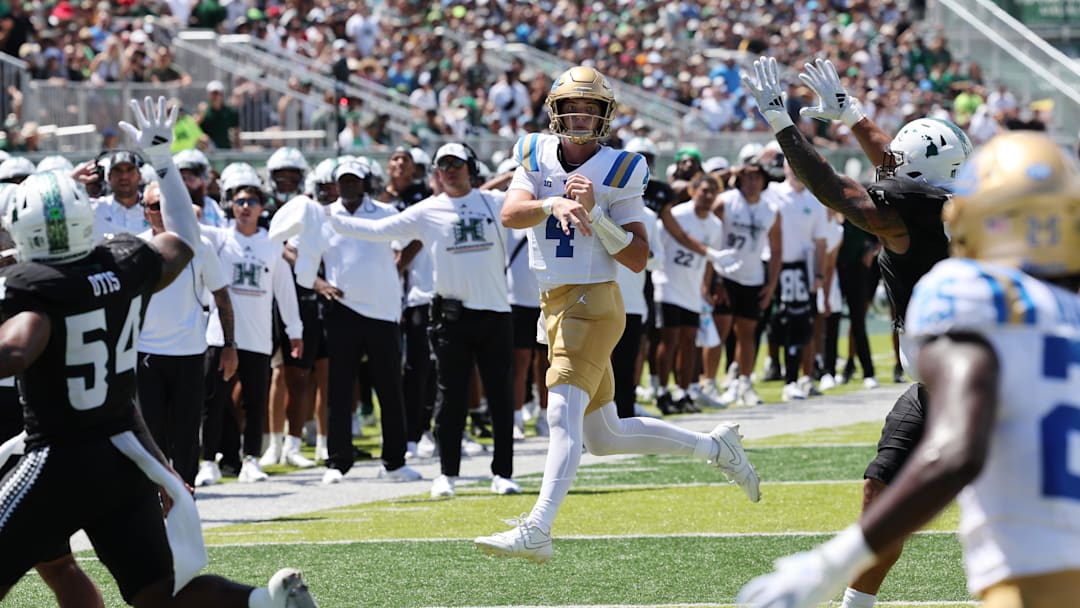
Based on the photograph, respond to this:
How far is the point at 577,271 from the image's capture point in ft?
21.4

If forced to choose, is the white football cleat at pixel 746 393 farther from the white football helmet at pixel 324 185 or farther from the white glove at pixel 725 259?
the white football helmet at pixel 324 185

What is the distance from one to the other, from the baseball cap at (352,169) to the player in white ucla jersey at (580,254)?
11.0 ft

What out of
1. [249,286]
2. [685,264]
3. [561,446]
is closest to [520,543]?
[561,446]

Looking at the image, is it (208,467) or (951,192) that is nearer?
(951,192)

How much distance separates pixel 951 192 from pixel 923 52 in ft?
82.4

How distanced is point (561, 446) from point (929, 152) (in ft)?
5.54

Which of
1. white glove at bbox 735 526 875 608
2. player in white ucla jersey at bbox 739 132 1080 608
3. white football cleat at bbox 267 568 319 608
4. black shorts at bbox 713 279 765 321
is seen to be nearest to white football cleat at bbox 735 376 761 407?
black shorts at bbox 713 279 765 321

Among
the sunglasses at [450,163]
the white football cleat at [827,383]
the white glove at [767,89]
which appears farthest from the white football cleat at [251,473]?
the white football cleat at [827,383]

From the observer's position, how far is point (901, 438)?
5.35 metres

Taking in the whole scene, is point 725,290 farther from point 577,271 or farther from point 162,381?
point 577,271

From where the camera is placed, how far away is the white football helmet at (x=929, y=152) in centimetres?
551

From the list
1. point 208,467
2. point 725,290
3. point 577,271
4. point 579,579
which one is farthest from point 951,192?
point 725,290

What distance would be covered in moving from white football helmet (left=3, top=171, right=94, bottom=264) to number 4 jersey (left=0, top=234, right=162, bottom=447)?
0.16ft

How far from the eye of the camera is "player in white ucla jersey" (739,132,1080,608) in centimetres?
310
